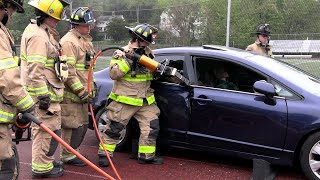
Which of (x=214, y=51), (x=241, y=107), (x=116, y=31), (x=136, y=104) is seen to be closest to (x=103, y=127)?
(x=136, y=104)

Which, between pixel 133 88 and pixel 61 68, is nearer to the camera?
pixel 61 68

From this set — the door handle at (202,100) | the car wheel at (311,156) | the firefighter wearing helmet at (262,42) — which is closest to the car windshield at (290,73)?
the car wheel at (311,156)

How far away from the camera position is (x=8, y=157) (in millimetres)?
3197

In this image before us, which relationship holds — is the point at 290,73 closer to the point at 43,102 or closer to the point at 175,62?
the point at 175,62

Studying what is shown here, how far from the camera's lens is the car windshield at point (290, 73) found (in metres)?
4.56

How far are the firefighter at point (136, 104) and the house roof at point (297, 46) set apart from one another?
10131 millimetres

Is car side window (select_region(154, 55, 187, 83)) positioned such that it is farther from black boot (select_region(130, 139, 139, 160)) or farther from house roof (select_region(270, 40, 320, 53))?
house roof (select_region(270, 40, 320, 53))

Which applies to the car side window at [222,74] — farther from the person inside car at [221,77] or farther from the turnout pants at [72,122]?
the turnout pants at [72,122]

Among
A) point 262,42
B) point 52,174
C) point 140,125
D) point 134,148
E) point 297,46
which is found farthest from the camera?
point 297,46

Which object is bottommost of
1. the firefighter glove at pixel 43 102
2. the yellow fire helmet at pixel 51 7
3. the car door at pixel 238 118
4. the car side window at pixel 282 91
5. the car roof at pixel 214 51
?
the car door at pixel 238 118

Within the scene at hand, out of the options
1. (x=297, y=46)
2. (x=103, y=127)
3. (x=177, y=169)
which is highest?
(x=297, y=46)

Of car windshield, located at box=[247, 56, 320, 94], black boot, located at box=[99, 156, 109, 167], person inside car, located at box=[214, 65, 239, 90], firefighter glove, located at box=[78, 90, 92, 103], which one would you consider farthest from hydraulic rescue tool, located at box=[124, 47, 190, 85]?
black boot, located at box=[99, 156, 109, 167]

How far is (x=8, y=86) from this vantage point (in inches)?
115

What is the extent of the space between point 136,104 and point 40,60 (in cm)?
137
